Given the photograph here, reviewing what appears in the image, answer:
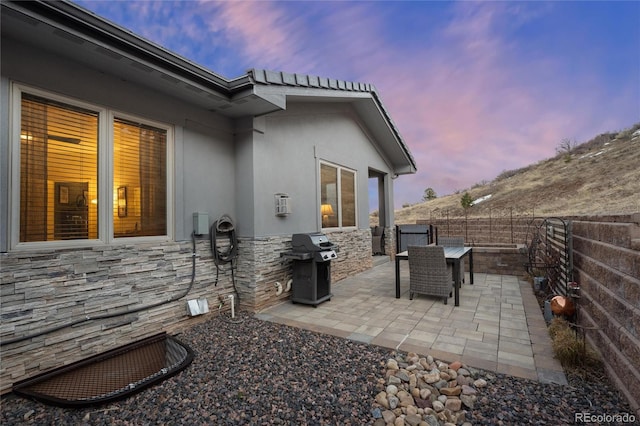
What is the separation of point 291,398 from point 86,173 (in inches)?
120

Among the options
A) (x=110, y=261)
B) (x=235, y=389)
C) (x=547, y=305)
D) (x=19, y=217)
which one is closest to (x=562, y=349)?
(x=547, y=305)

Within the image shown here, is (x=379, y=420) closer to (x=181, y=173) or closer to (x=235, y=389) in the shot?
(x=235, y=389)

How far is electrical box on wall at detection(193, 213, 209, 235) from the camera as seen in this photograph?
3.97 metres

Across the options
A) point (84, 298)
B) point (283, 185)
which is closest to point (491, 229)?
point (283, 185)

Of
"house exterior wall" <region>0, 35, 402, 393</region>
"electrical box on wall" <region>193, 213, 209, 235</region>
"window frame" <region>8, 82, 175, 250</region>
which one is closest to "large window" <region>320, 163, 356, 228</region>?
"house exterior wall" <region>0, 35, 402, 393</region>

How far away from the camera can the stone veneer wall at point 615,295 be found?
196 centimetres

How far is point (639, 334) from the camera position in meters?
1.88

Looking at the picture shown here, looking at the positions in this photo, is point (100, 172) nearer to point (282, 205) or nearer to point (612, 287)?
point (282, 205)

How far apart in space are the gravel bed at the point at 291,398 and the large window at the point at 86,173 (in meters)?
1.55

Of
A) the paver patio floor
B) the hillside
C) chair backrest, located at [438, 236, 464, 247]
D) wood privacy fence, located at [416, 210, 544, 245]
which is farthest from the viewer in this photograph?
the hillside

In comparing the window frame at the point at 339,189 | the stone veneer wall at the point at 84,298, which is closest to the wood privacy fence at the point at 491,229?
the window frame at the point at 339,189

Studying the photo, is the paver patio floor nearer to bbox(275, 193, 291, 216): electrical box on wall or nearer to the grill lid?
the grill lid

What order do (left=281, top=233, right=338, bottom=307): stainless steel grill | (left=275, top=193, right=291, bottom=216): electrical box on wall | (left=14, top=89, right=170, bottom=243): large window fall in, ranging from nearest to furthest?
(left=14, top=89, right=170, bottom=243): large window → (left=281, top=233, right=338, bottom=307): stainless steel grill → (left=275, top=193, right=291, bottom=216): electrical box on wall

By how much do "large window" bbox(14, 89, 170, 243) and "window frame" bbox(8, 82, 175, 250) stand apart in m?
0.01
